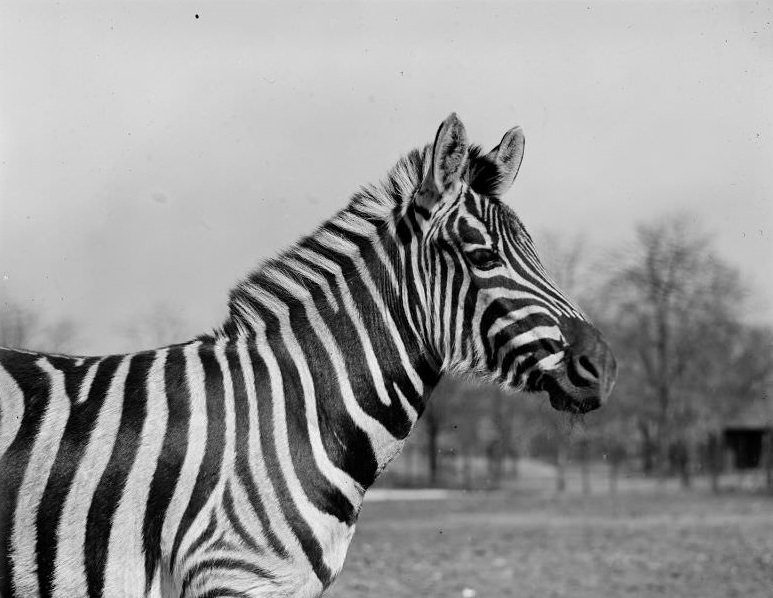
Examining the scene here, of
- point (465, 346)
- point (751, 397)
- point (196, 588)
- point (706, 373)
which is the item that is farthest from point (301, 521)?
point (751, 397)

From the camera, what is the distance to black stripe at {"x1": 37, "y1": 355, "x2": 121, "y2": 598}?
10.4 ft

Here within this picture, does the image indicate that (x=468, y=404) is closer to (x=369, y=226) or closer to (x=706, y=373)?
(x=706, y=373)

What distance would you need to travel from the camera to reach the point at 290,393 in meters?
3.46

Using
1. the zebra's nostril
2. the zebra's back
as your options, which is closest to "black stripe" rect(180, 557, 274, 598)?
the zebra's back

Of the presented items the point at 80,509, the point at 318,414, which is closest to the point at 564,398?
the point at 318,414

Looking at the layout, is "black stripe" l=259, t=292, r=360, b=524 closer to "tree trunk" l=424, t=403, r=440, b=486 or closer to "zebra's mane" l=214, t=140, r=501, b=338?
"zebra's mane" l=214, t=140, r=501, b=338

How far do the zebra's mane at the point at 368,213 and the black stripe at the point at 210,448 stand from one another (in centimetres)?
26

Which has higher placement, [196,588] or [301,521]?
[301,521]

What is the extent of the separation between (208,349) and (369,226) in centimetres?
85

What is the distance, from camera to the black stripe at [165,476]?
3.17m

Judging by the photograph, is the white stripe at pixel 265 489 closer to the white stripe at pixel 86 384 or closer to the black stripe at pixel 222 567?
the black stripe at pixel 222 567

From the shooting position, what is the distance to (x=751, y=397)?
43.2 metres

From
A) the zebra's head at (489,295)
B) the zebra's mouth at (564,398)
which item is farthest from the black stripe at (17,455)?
the zebra's mouth at (564,398)

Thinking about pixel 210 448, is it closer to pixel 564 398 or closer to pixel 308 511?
pixel 308 511
